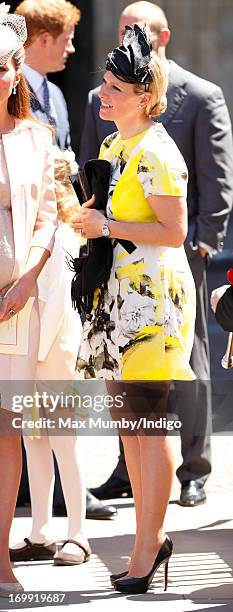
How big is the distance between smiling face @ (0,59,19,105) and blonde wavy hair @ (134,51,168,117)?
0.42 meters

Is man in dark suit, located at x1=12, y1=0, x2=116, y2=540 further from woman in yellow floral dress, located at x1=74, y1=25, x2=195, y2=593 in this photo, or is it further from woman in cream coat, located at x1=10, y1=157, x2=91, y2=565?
woman in yellow floral dress, located at x1=74, y1=25, x2=195, y2=593

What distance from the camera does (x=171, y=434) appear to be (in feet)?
16.5

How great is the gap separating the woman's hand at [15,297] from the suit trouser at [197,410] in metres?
1.87

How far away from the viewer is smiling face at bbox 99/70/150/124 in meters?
5.00

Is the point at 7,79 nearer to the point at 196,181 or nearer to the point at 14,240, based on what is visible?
the point at 14,240

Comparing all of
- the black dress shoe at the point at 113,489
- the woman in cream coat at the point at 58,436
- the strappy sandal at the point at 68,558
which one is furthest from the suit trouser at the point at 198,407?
the strappy sandal at the point at 68,558

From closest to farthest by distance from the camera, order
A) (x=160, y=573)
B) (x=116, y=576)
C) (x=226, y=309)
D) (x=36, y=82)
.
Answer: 1. (x=226, y=309)
2. (x=116, y=576)
3. (x=160, y=573)
4. (x=36, y=82)

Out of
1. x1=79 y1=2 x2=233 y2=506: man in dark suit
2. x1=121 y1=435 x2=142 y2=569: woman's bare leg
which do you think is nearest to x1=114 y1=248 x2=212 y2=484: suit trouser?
x1=79 y1=2 x2=233 y2=506: man in dark suit

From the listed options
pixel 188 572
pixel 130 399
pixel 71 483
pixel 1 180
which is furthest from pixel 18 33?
pixel 188 572

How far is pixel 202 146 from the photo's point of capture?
21.5 ft

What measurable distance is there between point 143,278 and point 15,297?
434mm

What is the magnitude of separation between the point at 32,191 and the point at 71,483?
3.90ft

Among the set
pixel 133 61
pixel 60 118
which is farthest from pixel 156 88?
pixel 60 118

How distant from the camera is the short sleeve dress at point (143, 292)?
16.1 ft
